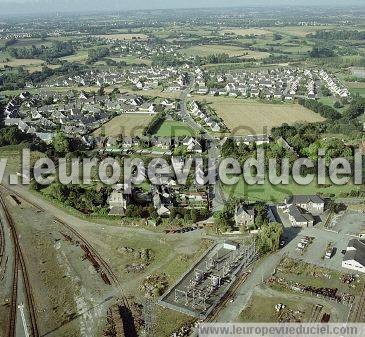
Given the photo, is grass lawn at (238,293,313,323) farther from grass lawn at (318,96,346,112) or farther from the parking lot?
grass lawn at (318,96,346,112)

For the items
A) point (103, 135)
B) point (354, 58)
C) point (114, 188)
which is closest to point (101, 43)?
point (354, 58)

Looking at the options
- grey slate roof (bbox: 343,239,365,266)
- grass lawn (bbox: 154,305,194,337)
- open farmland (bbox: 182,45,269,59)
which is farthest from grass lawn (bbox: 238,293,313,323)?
open farmland (bbox: 182,45,269,59)

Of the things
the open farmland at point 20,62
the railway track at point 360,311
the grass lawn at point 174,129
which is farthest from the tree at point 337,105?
the open farmland at point 20,62

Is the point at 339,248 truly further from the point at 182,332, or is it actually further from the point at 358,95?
the point at 358,95

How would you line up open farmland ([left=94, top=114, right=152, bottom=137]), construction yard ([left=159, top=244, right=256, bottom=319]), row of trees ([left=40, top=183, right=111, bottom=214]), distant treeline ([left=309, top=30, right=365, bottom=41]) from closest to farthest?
construction yard ([left=159, top=244, right=256, bottom=319])
row of trees ([left=40, top=183, right=111, bottom=214])
open farmland ([left=94, top=114, right=152, bottom=137])
distant treeline ([left=309, top=30, right=365, bottom=41])

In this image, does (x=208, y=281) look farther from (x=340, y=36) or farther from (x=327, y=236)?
(x=340, y=36)

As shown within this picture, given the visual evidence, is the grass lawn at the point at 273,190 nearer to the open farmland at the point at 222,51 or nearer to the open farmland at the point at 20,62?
the open farmland at the point at 222,51

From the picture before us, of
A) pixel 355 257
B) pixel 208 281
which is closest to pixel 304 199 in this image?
pixel 355 257
